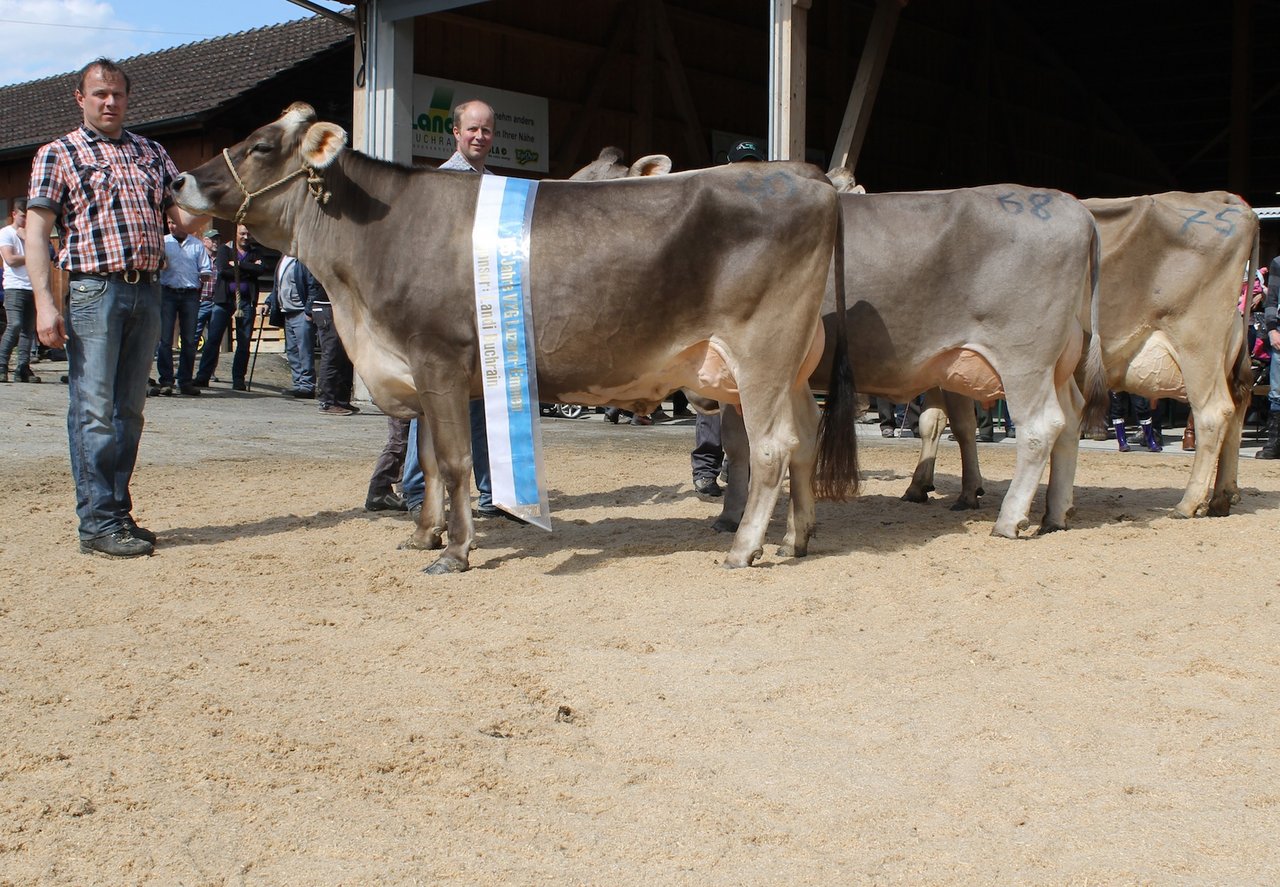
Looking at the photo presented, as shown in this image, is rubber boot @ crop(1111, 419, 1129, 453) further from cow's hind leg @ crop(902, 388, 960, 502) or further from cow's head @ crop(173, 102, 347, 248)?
cow's head @ crop(173, 102, 347, 248)

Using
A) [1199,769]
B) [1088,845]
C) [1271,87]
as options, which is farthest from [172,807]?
[1271,87]

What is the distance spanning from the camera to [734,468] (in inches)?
289

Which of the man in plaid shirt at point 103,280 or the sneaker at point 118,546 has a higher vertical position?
the man in plaid shirt at point 103,280

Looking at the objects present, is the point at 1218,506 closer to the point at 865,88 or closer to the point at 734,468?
the point at 734,468

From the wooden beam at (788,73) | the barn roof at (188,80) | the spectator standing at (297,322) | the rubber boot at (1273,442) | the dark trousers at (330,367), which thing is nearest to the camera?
the wooden beam at (788,73)

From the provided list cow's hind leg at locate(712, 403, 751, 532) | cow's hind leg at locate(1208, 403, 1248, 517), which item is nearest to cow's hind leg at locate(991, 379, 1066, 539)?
cow's hind leg at locate(712, 403, 751, 532)

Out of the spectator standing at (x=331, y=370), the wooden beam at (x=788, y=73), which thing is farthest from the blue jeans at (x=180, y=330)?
the wooden beam at (x=788, y=73)

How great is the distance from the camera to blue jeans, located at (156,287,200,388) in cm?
1411

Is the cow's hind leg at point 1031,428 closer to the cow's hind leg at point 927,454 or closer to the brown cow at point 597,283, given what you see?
the brown cow at point 597,283

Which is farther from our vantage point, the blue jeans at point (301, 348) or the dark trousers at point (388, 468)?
the blue jeans at point (301, 348)

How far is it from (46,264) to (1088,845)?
5265 mm

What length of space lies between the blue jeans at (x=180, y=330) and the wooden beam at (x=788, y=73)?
6.69 meters

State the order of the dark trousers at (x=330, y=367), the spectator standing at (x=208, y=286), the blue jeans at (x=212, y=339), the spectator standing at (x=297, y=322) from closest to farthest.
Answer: the dark trousers at (x=330, y=367) → the spectator standing at (x=297, y=322) → the spectator standing at (x=208, y=286) → the blue jeans at (x=212, y=339)

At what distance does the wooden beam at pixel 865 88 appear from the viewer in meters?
13.9
